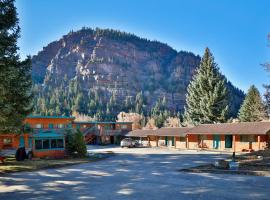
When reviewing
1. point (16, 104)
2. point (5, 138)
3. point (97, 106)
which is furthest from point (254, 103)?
point (97, 106)

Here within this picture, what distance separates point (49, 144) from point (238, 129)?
26.1m

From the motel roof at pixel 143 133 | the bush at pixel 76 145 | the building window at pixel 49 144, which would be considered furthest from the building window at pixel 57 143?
the motel roof at pixel 143 133

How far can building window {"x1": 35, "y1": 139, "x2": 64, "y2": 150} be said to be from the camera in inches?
1379

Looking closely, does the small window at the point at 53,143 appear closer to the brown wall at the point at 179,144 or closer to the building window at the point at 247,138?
the brown wall at the point at 179,144

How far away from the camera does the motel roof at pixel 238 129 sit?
40638 millimetres

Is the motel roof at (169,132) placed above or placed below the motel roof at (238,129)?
below

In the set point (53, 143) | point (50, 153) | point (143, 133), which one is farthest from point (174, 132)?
point (50, 153)

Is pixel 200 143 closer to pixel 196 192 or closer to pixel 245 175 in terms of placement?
pixel 245 175

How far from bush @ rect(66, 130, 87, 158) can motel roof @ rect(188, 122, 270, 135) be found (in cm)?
1989

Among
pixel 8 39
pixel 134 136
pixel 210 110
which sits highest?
pixel 8 39

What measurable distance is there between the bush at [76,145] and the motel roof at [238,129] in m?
19.9

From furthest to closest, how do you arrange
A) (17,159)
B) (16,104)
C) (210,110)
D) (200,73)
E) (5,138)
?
1. (200,73)
2. (210,110)
3. (5,138)
4. (17,159)
5. (16,104)

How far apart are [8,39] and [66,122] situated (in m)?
37.0

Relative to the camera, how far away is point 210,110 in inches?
2239
